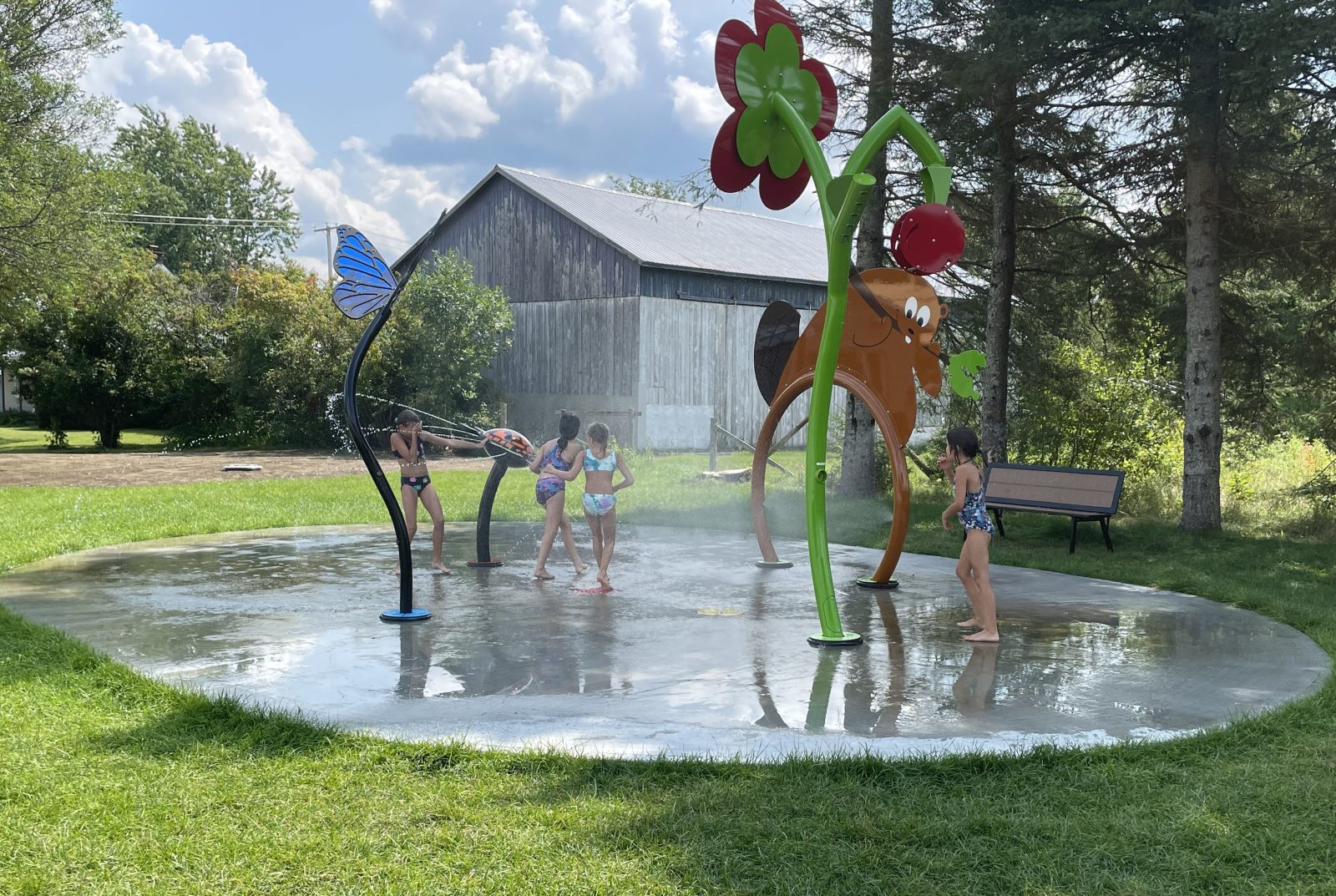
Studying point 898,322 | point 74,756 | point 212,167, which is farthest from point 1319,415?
point 212,167

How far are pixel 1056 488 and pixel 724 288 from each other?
17.9 metres

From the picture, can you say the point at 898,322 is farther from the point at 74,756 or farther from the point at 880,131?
the point at 74,756

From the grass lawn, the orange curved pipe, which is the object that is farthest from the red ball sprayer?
the grass lawn

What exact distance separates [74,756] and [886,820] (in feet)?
12.2

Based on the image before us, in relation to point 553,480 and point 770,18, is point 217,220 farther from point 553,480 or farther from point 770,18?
point 770,18

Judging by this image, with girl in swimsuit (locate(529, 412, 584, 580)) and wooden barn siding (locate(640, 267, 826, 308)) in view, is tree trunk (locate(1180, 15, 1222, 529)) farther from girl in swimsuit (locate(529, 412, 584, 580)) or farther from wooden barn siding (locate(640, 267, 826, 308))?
wooden barn siding (locate(640, 267, 826, 308))

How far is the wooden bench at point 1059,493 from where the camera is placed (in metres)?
12.3

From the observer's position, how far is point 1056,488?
12664 millimetres

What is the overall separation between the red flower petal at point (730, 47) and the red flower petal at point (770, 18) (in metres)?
0.10

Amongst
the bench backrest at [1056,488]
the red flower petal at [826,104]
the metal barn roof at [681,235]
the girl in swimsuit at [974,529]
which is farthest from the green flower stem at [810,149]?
the metal barn roof at [681,235]

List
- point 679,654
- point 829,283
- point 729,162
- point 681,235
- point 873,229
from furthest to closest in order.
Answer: point 681,235 → point 873,229 → point 729,162 → point 829,283 → point 679,654

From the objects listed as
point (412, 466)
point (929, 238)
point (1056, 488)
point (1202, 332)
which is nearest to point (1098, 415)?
point (1202, 332)

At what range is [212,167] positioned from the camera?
234 ft

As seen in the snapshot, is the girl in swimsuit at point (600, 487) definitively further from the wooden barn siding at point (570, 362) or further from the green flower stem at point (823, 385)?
the wooden barn siding at point (570, 362)
